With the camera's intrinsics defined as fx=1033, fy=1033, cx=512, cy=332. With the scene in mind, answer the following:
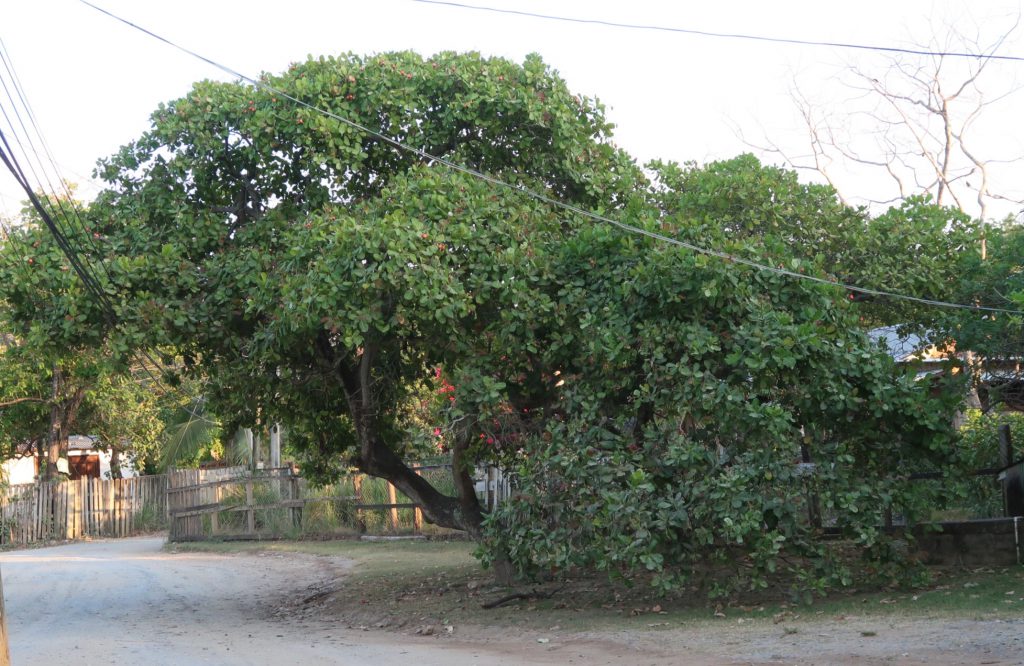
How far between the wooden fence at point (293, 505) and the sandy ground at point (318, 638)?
640 cm

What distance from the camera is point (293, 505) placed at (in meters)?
25.2

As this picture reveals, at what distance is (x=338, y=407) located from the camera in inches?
575

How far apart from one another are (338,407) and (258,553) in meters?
9.51

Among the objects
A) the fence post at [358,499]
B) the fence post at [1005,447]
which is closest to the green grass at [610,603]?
the fence post at [1005,447]

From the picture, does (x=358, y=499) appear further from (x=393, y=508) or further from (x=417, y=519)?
(x=417, y=519)

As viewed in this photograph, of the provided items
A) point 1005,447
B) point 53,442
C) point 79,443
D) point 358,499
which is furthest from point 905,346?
point 79,443

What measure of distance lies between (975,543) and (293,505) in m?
17.2

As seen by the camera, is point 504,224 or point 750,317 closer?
point 750,317

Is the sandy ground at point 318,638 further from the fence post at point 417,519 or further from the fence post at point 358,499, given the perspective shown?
the fence post at point 358,499

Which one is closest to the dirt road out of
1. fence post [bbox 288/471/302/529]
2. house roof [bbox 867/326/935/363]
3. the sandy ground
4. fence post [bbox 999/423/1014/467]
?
the sandy ground

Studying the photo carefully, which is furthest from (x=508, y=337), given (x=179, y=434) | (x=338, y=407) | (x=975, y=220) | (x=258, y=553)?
(x=179, y=434)

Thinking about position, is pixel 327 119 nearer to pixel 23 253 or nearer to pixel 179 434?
pixel 23 253

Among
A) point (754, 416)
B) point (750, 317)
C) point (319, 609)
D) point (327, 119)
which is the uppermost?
point (327, 119)

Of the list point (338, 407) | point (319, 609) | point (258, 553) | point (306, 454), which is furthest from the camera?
point (258, 553)
